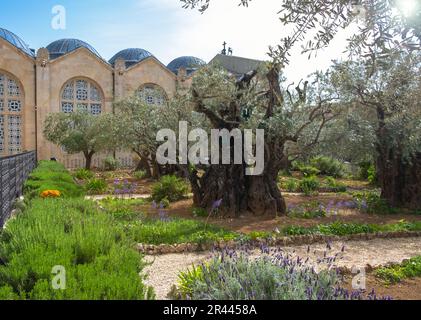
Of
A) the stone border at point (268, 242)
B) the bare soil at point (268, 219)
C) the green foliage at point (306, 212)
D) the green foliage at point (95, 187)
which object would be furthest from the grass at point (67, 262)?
the green foliage at point (95, 187)

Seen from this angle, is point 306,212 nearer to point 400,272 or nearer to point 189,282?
point 400,272

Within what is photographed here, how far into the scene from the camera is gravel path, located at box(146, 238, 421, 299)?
5.62 metres

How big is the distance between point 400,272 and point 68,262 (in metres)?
4.52

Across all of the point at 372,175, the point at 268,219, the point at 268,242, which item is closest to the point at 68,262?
the point at 268,242

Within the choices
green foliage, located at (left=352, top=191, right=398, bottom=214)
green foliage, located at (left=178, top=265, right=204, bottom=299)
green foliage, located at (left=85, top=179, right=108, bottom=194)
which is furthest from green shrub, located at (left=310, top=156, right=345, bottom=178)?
green foliage, located at (left=178, top=265, right=204, bottom=299)

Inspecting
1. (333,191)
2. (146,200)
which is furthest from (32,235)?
(333,191)

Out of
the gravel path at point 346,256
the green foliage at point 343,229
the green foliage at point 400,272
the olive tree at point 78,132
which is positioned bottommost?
the gravel path at point 346,256

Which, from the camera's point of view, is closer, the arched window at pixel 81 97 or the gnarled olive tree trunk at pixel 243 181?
the gnarled olive tree trunk at pixel 243 181

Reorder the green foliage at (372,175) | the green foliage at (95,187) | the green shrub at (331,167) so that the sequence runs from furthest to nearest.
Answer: the green shrub at (331,167)
the green foliage at (372,175)
the green foliage at (95,187)

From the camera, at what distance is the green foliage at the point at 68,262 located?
3.08 metres

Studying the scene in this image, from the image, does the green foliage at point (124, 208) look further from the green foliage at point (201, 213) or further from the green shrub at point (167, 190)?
the green foliage at point (201, 213)

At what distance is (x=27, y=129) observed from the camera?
31344 mm

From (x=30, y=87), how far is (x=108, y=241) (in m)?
30.6

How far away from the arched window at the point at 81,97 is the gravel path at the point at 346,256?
92.6 ft
